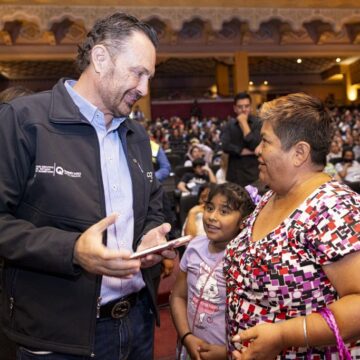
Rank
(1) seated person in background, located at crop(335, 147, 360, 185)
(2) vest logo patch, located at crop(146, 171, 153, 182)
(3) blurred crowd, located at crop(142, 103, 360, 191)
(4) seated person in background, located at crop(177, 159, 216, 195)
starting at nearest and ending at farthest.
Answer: (2) vest logo patch, located at crop(146, 171, 153, 182)
(4) seated person in background, located at crop(177, 159, 216, 195)
(1) seated person in background, located at crop(335, 147, 360, 185)
(3) blurred crowd, located at crop(142, 103, 360, 191)

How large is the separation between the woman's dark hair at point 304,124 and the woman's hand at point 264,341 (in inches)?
19.9

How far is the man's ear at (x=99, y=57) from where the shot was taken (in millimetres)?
1279

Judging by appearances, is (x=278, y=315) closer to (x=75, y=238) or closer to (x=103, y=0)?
(x=75, y=238)

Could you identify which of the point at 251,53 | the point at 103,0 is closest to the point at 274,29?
the point at 251,53

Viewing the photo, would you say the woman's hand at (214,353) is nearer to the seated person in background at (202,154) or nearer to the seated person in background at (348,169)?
the seated person in background at (348,169)

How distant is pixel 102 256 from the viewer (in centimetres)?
94

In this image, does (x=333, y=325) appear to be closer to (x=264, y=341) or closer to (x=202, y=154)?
(x=264, y=341)

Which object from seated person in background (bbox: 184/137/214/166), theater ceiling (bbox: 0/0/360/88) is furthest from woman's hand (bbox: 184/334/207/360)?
theater ceiling (bbox: 0/0/360/88)

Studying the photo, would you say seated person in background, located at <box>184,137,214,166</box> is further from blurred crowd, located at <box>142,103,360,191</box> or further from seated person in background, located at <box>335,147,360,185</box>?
seated person in background, located at <box>335,147,360,185</box>

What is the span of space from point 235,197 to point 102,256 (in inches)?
43.8

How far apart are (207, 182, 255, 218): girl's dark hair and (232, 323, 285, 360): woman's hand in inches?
35.1

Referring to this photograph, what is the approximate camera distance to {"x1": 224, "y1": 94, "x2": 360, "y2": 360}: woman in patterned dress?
1.04 meters

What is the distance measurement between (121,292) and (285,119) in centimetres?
75

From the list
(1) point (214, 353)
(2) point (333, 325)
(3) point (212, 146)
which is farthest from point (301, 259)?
(3) point (212, 146)
